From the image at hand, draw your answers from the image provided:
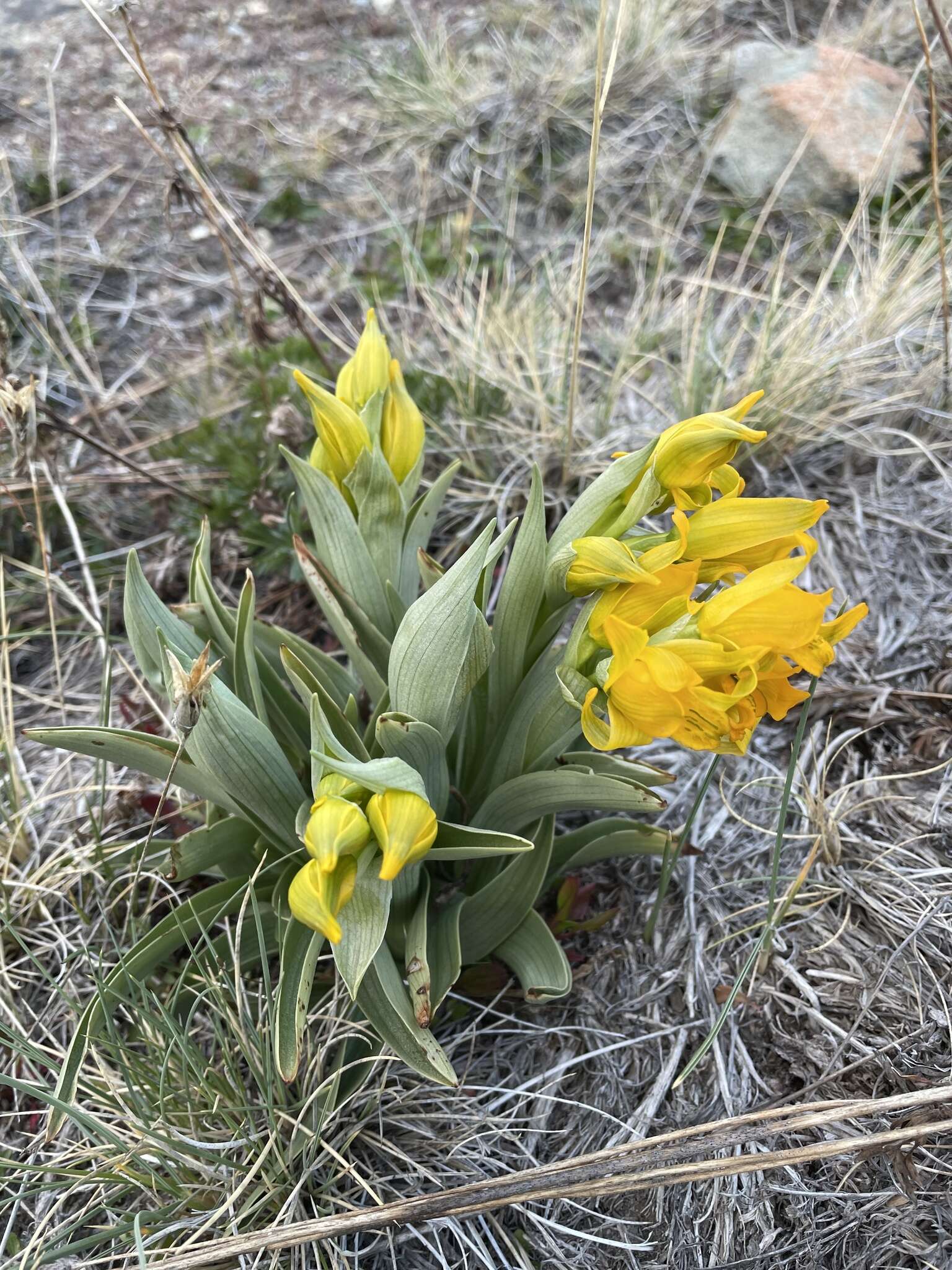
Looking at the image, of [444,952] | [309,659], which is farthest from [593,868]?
[309,659]

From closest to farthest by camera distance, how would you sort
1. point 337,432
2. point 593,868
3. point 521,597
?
point 521,597 < point 337,432 < point 593,868

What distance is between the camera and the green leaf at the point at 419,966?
132cm

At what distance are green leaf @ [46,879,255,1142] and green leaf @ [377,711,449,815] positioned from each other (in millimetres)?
345

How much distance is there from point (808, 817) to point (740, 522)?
82 cm

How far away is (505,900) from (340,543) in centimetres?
67

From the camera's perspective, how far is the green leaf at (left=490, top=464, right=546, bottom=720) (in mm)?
1381

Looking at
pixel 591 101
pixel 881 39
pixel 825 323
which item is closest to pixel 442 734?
pixel 825 323

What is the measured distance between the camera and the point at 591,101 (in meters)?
3.79

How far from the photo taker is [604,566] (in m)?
1.24

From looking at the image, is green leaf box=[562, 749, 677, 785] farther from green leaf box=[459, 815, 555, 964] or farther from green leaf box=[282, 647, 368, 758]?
green leaf box=[282, 647, 368, 758]

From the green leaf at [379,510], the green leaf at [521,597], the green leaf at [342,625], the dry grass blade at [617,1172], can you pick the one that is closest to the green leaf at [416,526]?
the green leaf at [379,510]

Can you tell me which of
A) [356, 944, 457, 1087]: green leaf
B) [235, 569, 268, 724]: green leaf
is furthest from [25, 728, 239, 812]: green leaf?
[356, 944, 457, 1087]: green leaf

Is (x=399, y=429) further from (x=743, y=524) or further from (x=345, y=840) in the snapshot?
(x=345, y=840)

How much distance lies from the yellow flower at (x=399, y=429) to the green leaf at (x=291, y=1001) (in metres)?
0.80
